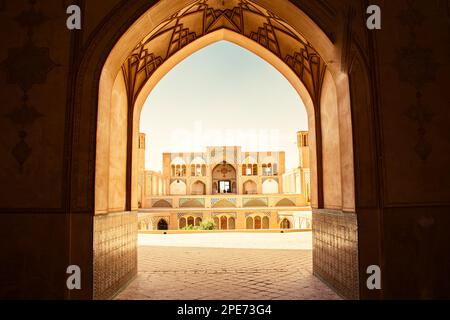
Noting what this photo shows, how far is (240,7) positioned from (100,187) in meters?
3.82

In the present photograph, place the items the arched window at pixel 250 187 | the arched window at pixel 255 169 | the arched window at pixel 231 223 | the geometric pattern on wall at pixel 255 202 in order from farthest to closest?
the arched window at pixel 250 187, the arched window at pixel 255 169, the geometric pattern on wall at pixel 255 202, the arched window at pixel 231 223

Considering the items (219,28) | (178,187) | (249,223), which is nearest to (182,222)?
(249,223)

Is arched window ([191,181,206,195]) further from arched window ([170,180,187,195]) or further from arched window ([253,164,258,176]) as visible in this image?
arched window ([253,164,258,176])

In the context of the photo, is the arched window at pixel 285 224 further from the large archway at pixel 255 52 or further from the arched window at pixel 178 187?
the large archway at pixel 255 52

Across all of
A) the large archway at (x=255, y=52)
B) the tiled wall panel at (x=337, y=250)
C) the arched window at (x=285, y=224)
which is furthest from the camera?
the arched window at (x=285, y=224)

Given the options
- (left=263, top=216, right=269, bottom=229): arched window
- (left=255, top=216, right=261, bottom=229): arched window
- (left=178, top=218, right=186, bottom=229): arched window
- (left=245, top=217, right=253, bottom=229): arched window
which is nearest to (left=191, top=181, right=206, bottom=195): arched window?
(left=178, top=218, right=186, bottom=229): arched window

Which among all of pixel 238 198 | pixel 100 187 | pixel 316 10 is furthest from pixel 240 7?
pixel 238 198

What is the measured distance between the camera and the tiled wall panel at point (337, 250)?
385 centimetres

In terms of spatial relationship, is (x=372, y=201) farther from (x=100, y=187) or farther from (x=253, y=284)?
(x=100, y=187)

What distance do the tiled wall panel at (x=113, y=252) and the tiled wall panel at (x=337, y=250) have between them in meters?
2.85

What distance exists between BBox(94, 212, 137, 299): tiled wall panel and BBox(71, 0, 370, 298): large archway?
0.04m

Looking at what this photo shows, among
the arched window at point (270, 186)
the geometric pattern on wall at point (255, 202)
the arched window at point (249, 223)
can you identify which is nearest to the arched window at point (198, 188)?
the arched window at point (270, 186)

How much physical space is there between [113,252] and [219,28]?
423 cm

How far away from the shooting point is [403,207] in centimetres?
373
